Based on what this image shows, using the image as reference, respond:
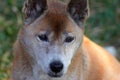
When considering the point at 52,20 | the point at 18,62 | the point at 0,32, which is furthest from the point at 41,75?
the point at 0,32

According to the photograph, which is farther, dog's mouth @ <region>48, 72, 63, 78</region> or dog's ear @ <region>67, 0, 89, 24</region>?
dog's ear @ <region>67, 0, 89, 24</region>

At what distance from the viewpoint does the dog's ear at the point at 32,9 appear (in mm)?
7105

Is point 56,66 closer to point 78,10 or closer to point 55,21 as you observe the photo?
point 55,21

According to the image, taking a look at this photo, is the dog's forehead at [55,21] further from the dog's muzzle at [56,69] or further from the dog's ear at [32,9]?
the dog's muzzle at [56,69]

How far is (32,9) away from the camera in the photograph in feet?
23.4

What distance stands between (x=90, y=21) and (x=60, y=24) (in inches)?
189

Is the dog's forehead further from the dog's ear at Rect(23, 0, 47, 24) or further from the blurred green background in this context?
the blurred green background

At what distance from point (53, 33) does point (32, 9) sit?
1.46 feet

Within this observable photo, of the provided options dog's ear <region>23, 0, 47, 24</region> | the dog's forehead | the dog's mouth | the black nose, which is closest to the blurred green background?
dog's ear <region>23, 0, 47, 24</region>

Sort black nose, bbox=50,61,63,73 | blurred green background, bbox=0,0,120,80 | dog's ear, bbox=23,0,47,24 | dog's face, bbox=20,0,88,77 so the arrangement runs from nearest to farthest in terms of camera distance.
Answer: black nose, bbox=50,61,63,73 < dog's face, bbox=20,0,88,77 < dog's ear, bbox=23,0,47,24 < blurred green background, bbox=0,0,120,80

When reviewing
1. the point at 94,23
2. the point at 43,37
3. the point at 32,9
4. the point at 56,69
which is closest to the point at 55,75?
the point at 56,69

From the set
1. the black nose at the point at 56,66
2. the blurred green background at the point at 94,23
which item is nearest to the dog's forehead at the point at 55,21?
the black nose at the point at 56,66

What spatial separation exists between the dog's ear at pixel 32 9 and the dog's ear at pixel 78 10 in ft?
1.08

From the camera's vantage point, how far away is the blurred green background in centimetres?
1049
